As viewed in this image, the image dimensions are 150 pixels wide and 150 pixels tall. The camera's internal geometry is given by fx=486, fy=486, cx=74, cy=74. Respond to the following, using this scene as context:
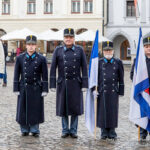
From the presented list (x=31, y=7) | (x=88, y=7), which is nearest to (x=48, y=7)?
(x=31, y=7)

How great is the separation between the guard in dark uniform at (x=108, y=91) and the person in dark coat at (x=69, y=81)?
0.33 meters

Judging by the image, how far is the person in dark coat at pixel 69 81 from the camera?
857 cm

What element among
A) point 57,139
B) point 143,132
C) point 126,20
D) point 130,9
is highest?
point 130,9

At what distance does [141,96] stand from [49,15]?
35193 millimetres

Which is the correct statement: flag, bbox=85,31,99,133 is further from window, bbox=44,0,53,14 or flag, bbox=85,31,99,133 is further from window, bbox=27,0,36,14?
window, bbox=27,0,36,14

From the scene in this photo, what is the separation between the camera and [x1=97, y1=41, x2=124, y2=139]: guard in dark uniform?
27.5 feet

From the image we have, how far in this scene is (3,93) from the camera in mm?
16406

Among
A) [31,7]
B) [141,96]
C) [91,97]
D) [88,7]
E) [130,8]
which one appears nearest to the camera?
[141,96]

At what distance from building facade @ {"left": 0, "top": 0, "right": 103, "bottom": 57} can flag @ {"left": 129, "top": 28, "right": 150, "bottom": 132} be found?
111 feet

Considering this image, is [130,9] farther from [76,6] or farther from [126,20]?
[76,6]

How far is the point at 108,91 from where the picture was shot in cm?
843

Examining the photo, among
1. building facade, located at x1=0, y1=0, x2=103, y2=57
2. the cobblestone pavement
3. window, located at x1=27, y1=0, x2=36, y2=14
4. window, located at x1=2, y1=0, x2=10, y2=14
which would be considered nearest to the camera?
the cobblestone pavement

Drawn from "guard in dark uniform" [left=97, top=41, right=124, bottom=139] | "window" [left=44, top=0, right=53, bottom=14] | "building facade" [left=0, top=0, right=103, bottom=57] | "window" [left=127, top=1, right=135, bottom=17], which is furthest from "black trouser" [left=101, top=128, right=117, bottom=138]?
"window" [left=44, top=0, right=53, bottom=14]

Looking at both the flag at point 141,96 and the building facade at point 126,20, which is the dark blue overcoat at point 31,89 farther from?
the building facade at point 126,20
